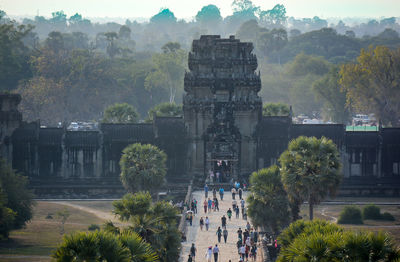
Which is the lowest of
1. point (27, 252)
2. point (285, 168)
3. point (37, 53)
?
point (27, 252)

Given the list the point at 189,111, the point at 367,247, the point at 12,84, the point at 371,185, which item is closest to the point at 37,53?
the point at 12,84

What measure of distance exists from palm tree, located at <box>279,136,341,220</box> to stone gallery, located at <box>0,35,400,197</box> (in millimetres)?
21246

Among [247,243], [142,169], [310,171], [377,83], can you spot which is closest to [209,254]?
[247,243]

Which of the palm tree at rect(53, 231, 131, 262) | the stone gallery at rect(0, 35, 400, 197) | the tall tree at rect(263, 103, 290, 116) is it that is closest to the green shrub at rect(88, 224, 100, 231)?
the stone gallery at rect(0, 35, 400, 197)

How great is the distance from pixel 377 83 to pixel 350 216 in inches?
2353

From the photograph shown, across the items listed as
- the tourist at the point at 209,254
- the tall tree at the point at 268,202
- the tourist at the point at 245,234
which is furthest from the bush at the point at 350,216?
the tourist at the point at 209,254

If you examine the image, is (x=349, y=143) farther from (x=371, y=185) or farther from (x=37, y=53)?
(x=37, y=53)

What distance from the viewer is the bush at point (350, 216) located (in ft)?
236

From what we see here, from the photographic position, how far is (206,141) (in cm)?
8450

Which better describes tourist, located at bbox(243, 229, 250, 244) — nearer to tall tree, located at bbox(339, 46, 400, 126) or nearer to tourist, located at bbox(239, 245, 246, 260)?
tourist, located at bbox(239, 245, 246, 260)

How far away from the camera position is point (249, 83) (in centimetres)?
8356

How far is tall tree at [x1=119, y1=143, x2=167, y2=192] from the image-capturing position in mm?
72500

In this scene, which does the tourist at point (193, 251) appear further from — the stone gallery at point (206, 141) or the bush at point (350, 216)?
the stone gallery at point (206, 141)

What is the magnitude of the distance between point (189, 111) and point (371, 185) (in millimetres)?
20597
